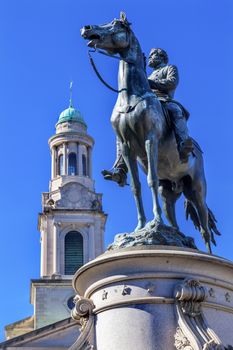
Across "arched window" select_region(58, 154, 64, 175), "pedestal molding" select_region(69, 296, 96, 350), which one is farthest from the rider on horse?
"arched window" select_region(58, 154, 64, 175)

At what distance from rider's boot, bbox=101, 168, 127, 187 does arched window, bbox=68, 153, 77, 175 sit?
55.2 metres

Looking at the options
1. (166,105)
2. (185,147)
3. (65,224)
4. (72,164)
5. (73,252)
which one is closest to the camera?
(185,147)

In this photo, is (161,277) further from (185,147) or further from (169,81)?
(169,81)

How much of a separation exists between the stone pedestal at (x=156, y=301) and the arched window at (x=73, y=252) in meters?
53.0

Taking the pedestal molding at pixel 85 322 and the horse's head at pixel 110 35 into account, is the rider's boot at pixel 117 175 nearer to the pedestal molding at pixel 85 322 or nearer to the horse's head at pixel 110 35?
the horse's head at pixel 110 35

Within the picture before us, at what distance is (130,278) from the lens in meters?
9.95

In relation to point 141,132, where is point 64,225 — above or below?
above

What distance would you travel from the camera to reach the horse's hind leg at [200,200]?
12102mm

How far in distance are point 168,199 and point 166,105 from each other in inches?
54.3

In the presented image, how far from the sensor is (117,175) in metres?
11.8

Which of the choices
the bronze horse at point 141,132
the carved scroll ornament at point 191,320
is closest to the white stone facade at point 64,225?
the bronze horse at point 141,132

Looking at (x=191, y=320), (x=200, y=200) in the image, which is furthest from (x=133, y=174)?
(x=191, y=320)

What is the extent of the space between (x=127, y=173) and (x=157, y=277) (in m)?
2.32

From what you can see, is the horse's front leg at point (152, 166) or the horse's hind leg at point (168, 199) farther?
the horse's hind leg at point (168, 199)
